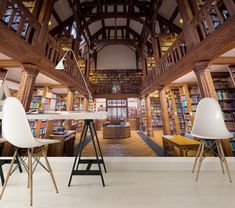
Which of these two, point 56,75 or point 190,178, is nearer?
point 190,178

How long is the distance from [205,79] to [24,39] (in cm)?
388

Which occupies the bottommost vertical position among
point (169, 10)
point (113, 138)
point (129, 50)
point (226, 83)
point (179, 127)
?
point (113, 138)

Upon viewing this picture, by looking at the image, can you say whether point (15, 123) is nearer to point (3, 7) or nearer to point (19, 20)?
point (3, 7)

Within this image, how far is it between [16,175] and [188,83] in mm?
5257

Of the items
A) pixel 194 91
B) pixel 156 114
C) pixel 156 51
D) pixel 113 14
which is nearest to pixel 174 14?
pixel 156 51

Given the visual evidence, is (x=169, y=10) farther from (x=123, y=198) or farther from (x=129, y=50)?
(x=123, y=198)

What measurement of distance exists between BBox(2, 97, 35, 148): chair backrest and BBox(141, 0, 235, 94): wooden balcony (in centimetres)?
296

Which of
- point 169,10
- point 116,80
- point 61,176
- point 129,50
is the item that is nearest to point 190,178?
point 61,176

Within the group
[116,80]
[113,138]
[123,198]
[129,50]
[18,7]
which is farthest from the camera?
[129,50]

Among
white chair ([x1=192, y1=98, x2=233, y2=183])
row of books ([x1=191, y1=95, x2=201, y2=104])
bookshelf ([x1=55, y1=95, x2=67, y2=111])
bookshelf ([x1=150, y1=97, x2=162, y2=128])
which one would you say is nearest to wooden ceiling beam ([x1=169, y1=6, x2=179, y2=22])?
row of books ([x1=191, y1=95, x2=201, y2=104])

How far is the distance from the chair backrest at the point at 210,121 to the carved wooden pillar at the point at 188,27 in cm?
178

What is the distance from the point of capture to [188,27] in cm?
287

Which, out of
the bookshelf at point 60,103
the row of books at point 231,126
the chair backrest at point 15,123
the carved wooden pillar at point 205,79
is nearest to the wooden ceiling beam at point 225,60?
the carved wooden pillar at point 205,79

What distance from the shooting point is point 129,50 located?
11258 millimetres
